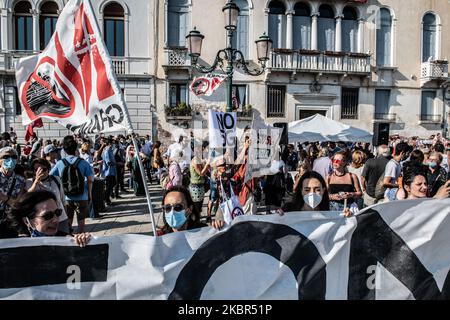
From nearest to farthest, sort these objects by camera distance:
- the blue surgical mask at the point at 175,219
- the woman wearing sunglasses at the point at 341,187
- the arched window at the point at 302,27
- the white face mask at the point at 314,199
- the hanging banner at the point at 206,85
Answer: the blue surgical mask at the point at 175,219 → the white face mask at the point at 314,199 → the woman wearing sunglasses at the point at 341,187 → the hanging banner at the point at 206,85 → the arched window at the point at 302,27

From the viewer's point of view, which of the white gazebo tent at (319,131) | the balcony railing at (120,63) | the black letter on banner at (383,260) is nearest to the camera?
the black letter on banner at (383,260)

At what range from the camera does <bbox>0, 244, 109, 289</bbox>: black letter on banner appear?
231 centimetres

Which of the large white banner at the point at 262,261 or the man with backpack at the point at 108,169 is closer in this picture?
the large white banner at the point at 262,261

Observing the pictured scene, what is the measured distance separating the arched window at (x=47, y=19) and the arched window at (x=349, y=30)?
16.1 metres

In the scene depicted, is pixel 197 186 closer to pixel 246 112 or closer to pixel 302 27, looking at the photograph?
A: pixel 246 112

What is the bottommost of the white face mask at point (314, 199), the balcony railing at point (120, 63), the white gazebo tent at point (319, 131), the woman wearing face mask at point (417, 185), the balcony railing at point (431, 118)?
the white face mask at point (314, 199)

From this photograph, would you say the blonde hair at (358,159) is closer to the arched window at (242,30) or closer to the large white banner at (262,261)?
the large white banner at (262,261)

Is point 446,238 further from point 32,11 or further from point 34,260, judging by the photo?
point 32,11

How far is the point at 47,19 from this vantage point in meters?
19.6

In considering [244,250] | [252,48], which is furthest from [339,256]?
[252,48]

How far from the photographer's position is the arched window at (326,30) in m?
21.8

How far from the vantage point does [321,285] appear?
8.43 ft

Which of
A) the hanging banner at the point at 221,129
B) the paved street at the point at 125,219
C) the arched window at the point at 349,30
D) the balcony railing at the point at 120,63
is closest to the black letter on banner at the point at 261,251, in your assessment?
the hanging banner at the point at 221,129

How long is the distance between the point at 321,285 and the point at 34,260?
1.88 metres
